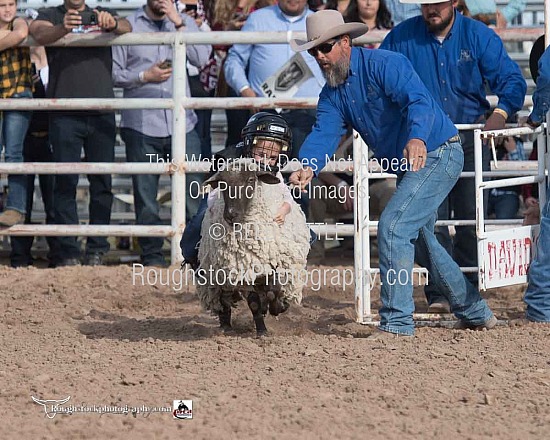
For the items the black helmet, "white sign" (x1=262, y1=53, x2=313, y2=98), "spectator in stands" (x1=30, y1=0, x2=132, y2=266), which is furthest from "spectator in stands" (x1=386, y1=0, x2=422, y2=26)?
the black helmet

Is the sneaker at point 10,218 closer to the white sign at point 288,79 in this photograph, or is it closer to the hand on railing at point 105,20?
the hand on railing at point 105,20

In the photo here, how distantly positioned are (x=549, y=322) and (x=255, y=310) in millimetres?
1796

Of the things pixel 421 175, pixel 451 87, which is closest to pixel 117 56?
pixel 451 87

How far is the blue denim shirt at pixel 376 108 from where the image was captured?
232 inches

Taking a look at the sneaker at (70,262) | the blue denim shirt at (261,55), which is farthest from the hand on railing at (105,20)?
the sneaker at (70,262)

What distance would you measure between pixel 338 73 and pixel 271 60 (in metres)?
3.10

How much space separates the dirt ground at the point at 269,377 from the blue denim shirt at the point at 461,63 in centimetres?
150

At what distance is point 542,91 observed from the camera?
635 cm

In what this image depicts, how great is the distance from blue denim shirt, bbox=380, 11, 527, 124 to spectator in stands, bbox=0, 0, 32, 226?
3492 millimetres

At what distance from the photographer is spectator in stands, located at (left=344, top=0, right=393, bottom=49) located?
8.98m

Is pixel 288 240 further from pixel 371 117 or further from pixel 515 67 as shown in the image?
pixel 515 67

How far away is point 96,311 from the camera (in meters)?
7.51
